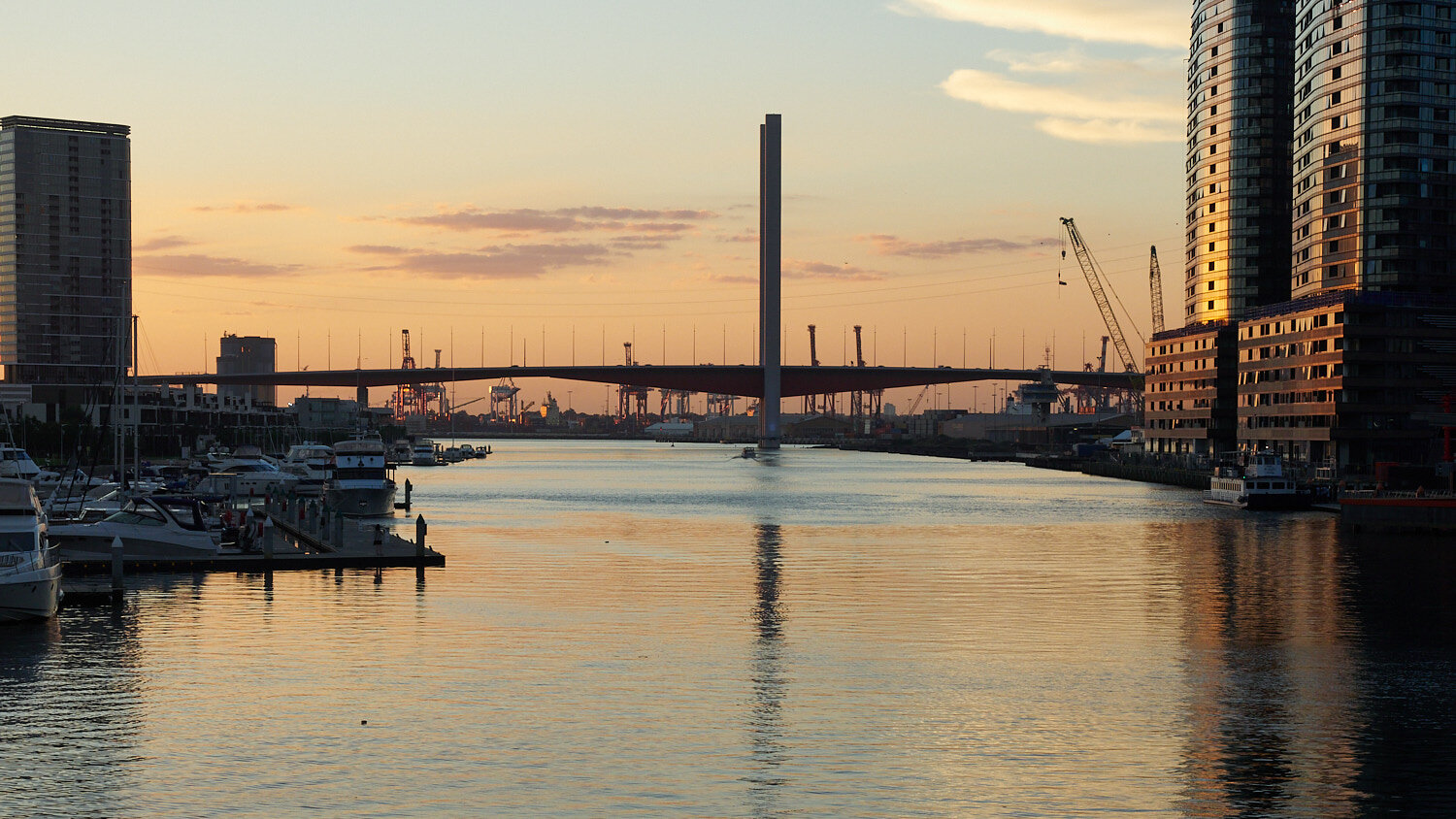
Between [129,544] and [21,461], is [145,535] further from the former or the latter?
[21,461]

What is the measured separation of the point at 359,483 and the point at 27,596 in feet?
178

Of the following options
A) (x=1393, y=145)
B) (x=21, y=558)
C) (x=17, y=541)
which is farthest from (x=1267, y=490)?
(x=17, y=541)

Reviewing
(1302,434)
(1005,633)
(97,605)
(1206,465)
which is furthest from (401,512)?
(1206,465)

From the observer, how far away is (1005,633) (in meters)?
41.9

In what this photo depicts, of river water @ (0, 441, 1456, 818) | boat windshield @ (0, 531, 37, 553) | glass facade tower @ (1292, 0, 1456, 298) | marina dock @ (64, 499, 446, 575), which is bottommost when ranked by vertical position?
river water @ (0, 441, 1456, 818)

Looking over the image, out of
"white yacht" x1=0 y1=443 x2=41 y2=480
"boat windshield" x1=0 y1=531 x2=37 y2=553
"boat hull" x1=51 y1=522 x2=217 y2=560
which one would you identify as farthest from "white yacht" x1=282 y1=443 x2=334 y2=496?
"boat windshield" x1=0 y1=531 x2=37 y2=553

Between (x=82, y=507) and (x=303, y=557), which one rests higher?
(x=82, y=507)

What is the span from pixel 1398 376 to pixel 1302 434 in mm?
12172

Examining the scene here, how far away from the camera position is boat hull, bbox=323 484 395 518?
307 feet

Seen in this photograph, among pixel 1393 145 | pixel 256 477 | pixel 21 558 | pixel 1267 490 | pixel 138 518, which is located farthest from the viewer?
pixel 1393 145

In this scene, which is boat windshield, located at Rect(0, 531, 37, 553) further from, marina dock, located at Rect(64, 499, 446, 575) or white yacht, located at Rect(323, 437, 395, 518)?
white yacht, located at Rect(323, 437, 395, 518)

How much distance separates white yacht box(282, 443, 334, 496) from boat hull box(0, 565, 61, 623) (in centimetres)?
6114

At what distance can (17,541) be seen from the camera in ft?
128

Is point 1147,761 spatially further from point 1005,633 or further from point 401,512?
point 401,512
